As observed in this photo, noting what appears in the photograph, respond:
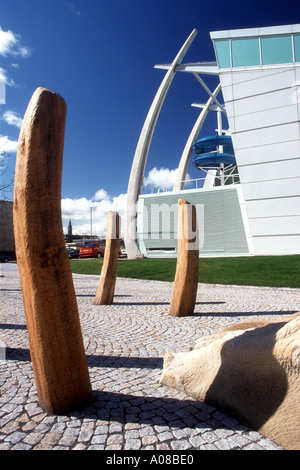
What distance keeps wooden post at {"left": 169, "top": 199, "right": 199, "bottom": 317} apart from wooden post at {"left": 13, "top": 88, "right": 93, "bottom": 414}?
402 centimetres

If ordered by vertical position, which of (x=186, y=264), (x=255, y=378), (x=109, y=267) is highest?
(x=186, y=264)

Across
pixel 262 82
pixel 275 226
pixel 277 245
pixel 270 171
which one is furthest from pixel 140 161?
pixel 277 245

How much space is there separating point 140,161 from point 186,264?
20420mm

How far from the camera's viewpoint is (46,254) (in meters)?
2.30

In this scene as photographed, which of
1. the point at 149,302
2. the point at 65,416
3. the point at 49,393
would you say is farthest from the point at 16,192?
the point at 149,302

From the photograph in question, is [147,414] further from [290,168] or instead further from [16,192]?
[290,168]

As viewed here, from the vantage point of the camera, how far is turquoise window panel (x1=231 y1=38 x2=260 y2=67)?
54.8 feet

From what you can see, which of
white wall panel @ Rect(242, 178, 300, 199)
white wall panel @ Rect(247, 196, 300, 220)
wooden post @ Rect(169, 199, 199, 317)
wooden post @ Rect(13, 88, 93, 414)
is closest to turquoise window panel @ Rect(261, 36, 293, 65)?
white wall panel @ Rect(242, 178, 300, 199)

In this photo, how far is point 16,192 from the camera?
234 cm

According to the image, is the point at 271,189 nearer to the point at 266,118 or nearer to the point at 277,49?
the point at 266,118

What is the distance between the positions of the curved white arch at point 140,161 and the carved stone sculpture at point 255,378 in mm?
21111

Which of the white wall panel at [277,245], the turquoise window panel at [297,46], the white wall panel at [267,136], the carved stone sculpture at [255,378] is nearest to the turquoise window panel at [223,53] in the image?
the turquoise window panel at [297,46]

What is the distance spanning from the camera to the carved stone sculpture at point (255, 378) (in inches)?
80.2

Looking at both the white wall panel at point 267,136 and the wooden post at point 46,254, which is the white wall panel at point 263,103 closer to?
the white wall panel at point 267,136
